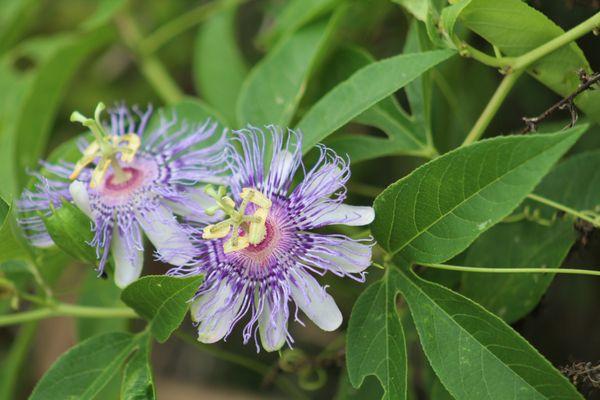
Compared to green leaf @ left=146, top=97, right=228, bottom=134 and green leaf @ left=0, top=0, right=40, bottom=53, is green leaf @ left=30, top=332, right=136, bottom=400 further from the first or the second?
green leaf @ left=0, top=0, right=40, bottom=53

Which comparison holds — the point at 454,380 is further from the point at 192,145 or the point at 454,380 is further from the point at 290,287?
the point at 192,145

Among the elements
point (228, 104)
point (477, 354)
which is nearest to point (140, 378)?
point (477, 354)

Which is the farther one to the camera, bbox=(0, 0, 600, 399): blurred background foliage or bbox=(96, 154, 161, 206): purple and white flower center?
bbox=(0, 0, 600, 399): blurred background foliage

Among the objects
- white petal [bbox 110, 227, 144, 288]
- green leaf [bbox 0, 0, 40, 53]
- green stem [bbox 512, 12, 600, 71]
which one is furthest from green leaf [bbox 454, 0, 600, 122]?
green leaf [bbox 0, 0, 40, 53]

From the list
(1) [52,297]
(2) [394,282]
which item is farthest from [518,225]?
(1) [52,297]

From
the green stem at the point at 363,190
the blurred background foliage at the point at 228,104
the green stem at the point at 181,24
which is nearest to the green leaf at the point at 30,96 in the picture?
the blurred background foliage at the point at 228,104

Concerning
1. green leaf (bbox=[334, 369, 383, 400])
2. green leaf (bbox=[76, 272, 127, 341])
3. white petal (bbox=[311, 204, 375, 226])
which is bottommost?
green leaf (bbox=[334, 369, 383, 400])

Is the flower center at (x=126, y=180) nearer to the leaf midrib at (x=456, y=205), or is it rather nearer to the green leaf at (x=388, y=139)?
the green leaf at (x=388, y=139)
